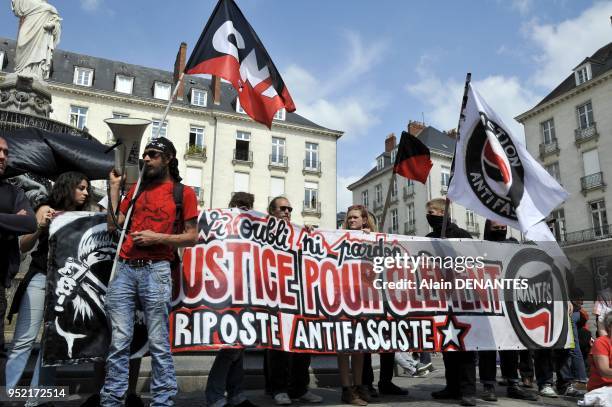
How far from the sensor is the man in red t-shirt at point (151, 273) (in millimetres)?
3289

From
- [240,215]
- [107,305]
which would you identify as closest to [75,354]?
[107,305]

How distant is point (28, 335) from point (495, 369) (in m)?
4.57

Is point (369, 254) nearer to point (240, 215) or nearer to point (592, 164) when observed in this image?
point (240, 215)

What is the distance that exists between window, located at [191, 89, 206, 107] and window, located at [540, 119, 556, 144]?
87.3 ft

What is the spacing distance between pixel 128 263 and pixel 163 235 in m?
0.34

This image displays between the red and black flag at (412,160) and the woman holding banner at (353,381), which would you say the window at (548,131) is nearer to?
the red and black flag at (412,160)

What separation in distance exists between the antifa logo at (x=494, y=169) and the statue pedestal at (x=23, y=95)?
317 inches

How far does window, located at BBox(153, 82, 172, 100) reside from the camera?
118 feet

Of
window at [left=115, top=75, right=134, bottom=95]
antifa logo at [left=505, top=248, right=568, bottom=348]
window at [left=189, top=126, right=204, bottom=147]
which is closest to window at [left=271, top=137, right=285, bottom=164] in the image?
window at [left=189, top=126, right=204, bottom=147]

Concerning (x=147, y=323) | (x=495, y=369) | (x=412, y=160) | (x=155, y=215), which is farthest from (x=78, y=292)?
(x=412, y=160)

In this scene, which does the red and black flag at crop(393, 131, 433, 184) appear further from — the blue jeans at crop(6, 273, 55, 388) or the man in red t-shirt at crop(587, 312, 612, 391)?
the blue jeans at crop(6, 273, 55, 388)

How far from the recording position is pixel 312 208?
3691 centimetres

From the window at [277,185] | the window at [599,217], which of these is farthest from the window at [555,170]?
the window at [277,185]

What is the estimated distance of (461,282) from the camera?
206 inches
